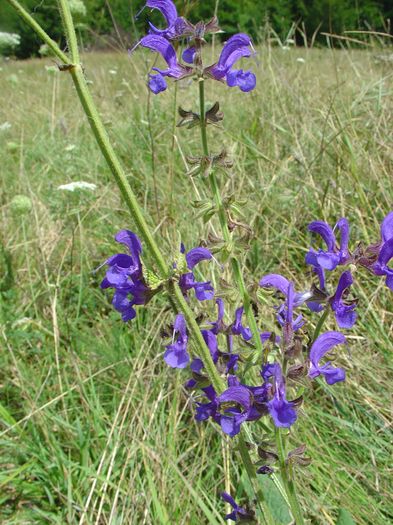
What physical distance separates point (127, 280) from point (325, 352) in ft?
1.16

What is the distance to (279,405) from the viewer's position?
0.81m

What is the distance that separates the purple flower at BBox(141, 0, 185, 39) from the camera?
0.94 metres

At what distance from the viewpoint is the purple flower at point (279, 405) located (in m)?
0.79

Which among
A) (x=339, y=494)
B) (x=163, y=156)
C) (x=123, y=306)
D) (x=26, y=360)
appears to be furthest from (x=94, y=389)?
(x=163, y=156)

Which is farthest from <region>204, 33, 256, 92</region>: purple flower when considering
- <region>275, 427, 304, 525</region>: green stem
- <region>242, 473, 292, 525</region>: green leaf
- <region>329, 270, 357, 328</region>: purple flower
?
<region>242, 473, 292, 525</region>: green leaf

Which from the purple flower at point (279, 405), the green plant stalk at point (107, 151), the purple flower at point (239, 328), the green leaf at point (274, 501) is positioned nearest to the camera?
the green plant stalk at point (107, 151)

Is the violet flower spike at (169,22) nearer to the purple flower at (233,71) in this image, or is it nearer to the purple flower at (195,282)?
the purple flower at (233,71)

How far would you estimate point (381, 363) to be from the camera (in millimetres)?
1681

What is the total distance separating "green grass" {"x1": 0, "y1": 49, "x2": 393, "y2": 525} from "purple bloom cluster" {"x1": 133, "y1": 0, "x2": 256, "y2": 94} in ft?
0.56

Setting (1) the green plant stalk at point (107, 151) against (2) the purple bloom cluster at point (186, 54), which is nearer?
(1) the green plant stalk at point (107, 151)

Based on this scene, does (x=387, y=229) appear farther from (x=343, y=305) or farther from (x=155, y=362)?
(x=155, y=362)

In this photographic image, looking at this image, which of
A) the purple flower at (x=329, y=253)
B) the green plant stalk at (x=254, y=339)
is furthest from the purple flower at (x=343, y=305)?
the green plant stalk at (x=254, y=339)

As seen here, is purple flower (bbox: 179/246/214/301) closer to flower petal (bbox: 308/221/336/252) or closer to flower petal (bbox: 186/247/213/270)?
flower petal (bbox: 186/247/213/270)

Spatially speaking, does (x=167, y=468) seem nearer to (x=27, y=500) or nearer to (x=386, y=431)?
(x=27, y=500)
